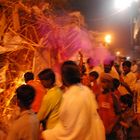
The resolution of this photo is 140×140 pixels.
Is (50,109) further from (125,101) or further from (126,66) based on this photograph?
(126,66)

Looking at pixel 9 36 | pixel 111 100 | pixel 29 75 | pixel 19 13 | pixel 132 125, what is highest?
pixel 19 13

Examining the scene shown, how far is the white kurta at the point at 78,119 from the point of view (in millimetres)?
4699

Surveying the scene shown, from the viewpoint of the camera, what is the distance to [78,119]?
471 centimetres

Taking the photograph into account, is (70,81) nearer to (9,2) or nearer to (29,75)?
(29,75)

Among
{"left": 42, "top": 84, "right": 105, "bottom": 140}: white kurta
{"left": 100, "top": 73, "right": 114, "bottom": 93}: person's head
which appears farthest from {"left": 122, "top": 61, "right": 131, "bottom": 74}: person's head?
{"left": 42, "top": 84, "right": 105, "bottom": 140}: white kurta

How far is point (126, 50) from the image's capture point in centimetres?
4400

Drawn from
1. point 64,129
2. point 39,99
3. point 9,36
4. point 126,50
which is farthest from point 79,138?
point 126,50

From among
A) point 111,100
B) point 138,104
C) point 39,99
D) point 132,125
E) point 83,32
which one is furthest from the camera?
point 83,32

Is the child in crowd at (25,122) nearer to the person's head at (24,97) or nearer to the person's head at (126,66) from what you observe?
the person's head at (24,97)

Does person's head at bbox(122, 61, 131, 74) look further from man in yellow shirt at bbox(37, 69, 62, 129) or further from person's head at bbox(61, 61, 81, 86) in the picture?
person's head at bbox(61, 61, 81, 86)

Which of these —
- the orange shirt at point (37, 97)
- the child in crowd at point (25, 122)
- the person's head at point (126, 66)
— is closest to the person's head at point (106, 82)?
the orange shirt at point (37, 97)

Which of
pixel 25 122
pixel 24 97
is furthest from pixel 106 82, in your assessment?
pixel 25 122

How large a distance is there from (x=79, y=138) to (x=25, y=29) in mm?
6465

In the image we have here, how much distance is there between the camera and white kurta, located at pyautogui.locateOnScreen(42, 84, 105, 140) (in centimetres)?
470
